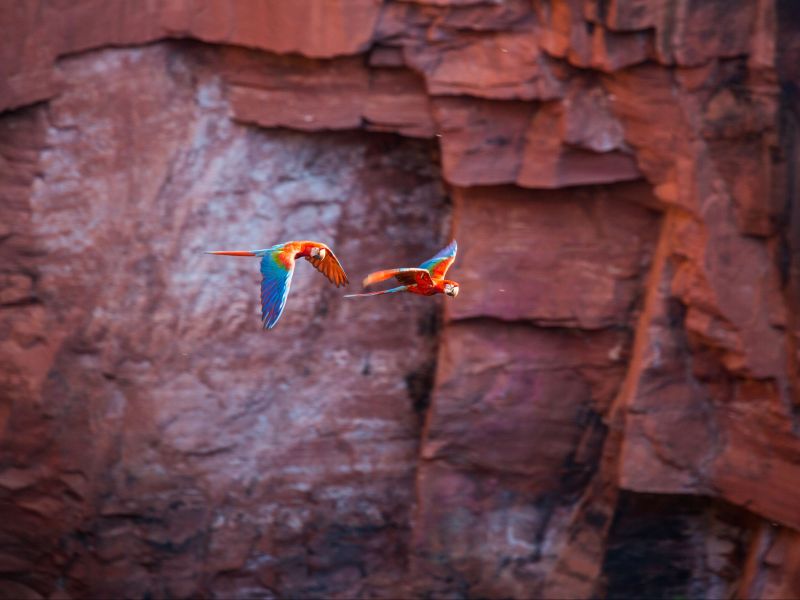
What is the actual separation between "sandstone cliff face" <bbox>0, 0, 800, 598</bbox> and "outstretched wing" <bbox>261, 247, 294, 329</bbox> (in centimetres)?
150

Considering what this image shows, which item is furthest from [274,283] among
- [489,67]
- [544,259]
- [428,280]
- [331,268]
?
[544,259]

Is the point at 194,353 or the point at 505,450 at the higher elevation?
the point at 194,353

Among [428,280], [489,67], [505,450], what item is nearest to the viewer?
[428,280]

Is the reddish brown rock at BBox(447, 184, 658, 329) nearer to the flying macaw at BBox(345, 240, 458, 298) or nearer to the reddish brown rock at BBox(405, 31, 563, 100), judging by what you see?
the reddish brown rock at BBox(405, 31, 563, 100)

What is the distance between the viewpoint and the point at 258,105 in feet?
13.7

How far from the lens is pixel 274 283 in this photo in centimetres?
267

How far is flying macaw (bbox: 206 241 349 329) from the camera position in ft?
8.52

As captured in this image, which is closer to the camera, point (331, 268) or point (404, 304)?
point (331, 268)

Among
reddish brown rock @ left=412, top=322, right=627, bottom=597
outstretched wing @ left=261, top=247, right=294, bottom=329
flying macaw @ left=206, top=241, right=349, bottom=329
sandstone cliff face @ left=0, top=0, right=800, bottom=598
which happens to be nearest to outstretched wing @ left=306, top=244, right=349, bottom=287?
flying macaw @ left=206, top=241, right=349, bottom=329

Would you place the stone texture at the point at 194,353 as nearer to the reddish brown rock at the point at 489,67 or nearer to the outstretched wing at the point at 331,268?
the reddish brown rock at the point at 489,67

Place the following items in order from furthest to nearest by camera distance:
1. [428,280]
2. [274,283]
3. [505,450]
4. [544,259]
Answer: [505,450] < [544,259] < [428,280] < [274,283]

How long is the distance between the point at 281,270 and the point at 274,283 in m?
0.04

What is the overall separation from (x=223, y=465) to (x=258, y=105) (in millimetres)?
1369

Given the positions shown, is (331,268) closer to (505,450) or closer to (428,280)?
(428,280)
